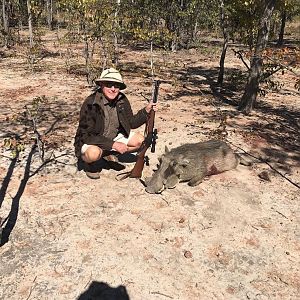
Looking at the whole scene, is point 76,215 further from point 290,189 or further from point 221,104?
point 221,104

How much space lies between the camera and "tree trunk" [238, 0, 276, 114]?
33.8 ft

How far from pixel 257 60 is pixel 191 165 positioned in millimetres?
5520

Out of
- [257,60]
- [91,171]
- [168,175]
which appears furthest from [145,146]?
[257,60]

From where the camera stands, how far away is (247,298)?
428 centimetres

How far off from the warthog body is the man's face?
1.39m

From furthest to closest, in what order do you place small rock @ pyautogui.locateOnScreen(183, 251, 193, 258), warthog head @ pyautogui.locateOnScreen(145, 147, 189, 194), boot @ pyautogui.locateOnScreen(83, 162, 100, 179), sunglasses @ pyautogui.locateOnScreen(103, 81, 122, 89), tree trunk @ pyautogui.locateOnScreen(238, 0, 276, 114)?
tree trunk @ pyautogui.locateOnScreen(238, 0, 276, 114)
boot @ pyautogui.locateOnScreen(83, 162, 100, 179)
warthog head @ pyautogui.locateOnScreen(145, 147, 189, 194)
sunglasses @ pyautogui.locateOnScreen(103, 81, 122, 89)
small rock @ pyautogui.locateOnScreen(183, 251, 193, 258)

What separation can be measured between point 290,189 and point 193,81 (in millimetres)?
10128

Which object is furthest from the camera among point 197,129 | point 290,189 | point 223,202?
point 197,129

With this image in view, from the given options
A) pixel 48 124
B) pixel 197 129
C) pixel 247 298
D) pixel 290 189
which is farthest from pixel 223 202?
pixel 48 124

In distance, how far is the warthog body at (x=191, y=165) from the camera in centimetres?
633

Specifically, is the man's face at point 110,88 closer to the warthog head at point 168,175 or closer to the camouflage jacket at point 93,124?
the camouflage jacket at point 93,124

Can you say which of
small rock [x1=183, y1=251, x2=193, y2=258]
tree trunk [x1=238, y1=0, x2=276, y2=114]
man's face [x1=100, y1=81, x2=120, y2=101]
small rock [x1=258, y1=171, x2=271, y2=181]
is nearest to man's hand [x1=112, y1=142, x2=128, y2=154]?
man's face [x1=100, y1=81, x2=120, y2=101]

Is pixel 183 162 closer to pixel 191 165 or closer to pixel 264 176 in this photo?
pixel 191 165

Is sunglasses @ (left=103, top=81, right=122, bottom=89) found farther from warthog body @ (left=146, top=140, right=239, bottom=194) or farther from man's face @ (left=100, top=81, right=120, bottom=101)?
warthog body @ (left=146, top=140, right=239, bottom=194)
